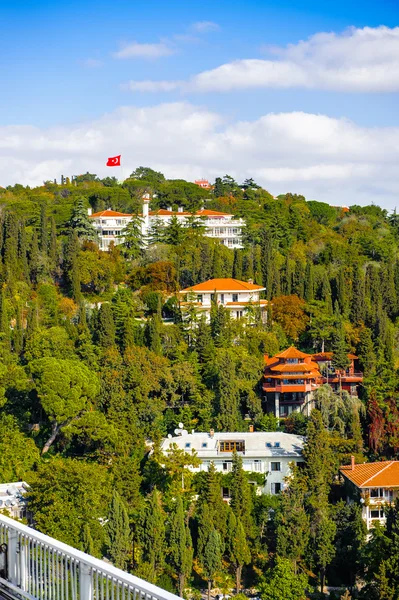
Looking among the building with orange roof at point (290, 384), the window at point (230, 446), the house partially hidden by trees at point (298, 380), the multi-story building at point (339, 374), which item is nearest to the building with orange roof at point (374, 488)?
the window at point (230, 446)

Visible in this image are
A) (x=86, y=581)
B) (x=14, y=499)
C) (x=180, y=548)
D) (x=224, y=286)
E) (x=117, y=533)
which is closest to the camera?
(x=86, y=581)

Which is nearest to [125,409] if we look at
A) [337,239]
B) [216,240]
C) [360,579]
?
[360,579]

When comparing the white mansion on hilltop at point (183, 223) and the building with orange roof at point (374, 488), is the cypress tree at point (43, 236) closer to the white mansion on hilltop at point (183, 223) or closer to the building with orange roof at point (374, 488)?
the white mansion on hilltop at point (183, 223)

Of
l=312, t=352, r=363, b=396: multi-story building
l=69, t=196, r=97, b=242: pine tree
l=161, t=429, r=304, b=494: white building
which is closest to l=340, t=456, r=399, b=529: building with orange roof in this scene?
l=161, t=429, r=304, b=494: white building

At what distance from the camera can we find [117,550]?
26.2 metres

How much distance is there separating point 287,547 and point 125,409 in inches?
399

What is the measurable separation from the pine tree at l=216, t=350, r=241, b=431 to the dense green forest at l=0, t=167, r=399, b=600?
0.28ft

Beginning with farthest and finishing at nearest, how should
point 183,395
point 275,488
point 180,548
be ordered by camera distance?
point 183,395
point 275,488
point 180,548

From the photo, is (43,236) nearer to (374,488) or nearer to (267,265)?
(267,265)

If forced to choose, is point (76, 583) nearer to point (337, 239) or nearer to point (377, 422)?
point (377, 422)

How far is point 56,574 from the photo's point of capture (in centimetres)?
803

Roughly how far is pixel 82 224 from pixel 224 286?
1343 centimetres

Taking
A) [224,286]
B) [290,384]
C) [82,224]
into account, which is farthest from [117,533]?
[82,224]

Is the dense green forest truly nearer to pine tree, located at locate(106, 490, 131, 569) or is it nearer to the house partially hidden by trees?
pine tree, located at locate(106, 490, 131, 569)
